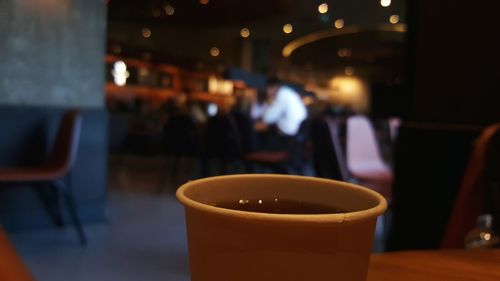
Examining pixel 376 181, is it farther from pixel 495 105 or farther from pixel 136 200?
pixel 136 200

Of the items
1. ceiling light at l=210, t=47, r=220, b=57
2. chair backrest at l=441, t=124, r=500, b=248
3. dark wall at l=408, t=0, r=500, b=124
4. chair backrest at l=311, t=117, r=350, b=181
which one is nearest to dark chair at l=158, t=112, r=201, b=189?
chair backrest at l=311, t=117, r=350, b=181

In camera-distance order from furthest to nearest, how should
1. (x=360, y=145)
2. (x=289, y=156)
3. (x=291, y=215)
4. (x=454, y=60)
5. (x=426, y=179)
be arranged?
(x=289, y=156) → (x=360, y=145) → (x=426, y=179) → (x=454, y=60) → (x=291, y=215)

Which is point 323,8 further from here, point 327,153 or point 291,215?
point 291,215

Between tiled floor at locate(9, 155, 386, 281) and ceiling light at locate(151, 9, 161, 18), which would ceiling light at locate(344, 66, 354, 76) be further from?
tiled floor at locate(9, 155, 386, 281)

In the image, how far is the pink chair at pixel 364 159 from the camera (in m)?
2.41

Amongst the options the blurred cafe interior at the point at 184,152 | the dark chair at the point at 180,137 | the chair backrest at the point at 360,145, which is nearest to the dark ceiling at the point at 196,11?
the blurred cafe interior at the point at 184,152

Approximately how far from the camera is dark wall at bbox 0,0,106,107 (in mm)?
3186

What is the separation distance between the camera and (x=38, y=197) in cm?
336

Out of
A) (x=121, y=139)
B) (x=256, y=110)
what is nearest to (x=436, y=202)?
(x=121, y=139)

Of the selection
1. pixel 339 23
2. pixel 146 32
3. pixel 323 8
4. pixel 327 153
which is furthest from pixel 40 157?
pixel 146 32

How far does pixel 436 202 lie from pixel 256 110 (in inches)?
288

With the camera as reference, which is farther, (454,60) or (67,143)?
(67,143)

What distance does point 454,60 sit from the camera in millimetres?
1656

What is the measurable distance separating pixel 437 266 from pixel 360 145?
2.32 metres
